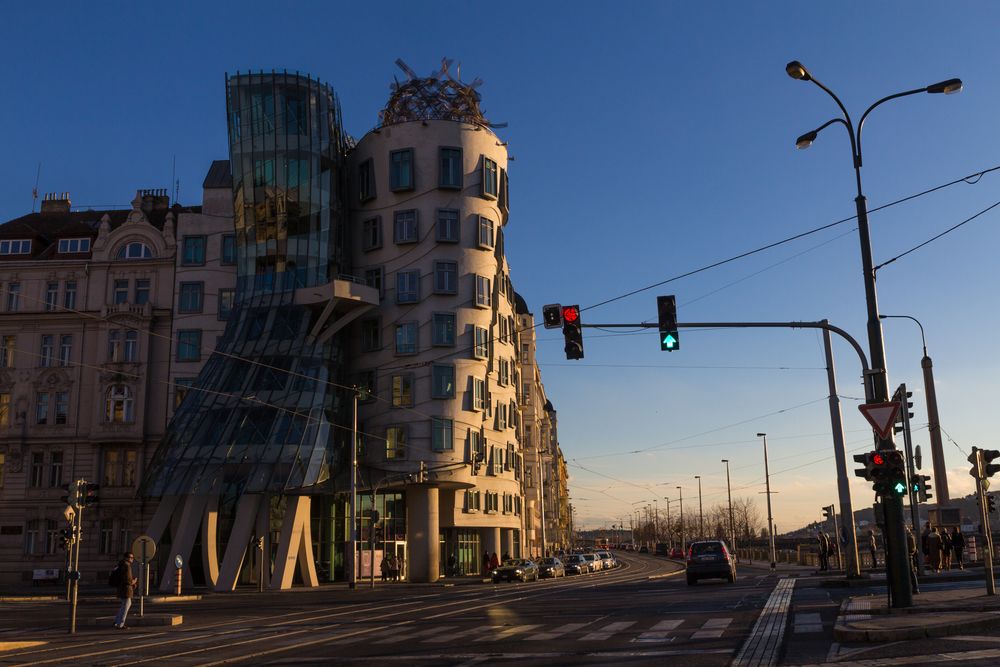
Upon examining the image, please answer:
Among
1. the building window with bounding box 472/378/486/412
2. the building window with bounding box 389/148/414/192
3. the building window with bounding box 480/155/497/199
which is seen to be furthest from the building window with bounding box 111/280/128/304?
the building window with bounding box 480/155/497/199

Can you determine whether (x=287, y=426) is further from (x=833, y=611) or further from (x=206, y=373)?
(x=833, y=611)

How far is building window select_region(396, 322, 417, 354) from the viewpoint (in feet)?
186

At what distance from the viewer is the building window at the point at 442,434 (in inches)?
2170

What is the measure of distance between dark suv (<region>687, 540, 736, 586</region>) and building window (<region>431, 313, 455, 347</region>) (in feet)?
78.3

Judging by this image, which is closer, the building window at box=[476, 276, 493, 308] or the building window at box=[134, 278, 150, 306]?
the building window at box=[476, 276, 493, 308]

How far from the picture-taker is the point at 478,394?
57875mm

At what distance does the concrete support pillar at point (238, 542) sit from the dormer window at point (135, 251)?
21716 mm

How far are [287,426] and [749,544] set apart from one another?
117676 mm

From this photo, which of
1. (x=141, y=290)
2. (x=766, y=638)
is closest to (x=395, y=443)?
(x=141, y=290)

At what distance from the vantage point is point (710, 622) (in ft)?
63.0

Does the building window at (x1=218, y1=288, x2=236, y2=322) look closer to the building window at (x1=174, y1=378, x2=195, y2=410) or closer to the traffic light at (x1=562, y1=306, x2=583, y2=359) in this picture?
the building window at (x1=174, y1=378, x2=195, y2=410)

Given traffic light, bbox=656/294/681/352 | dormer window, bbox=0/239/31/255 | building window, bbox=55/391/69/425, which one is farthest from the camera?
dormer window, bbox=0/239/31/255

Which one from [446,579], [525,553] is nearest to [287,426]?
[446,579]

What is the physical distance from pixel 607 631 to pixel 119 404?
1886 inches
